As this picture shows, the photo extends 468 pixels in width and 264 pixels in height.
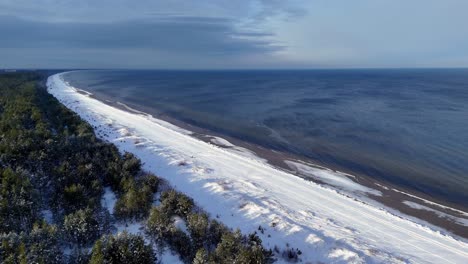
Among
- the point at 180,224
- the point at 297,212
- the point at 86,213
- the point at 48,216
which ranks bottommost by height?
the point at 297,212

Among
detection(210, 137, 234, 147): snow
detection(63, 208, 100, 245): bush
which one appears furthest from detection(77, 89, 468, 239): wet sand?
detection(63, 208, 100, 245): bush

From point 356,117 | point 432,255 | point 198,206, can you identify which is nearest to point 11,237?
point 198,206

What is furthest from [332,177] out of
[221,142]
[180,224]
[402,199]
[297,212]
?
[180,224]

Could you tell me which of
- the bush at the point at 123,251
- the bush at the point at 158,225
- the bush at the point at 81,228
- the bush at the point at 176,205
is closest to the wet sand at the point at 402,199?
the bush at the point at 176,205

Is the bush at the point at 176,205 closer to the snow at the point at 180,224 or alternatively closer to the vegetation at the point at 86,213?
the vegetation at the point at 86,213

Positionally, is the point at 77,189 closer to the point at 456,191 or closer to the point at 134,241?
the point at 134,241

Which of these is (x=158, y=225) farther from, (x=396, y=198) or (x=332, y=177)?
(x=396, y=198)
